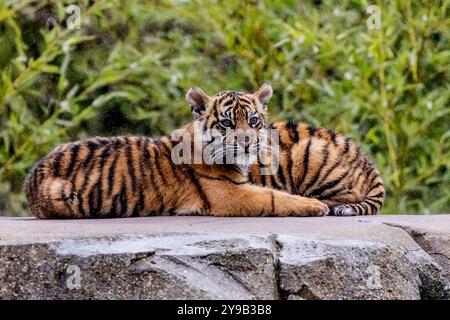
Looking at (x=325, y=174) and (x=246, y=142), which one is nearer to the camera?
(x=246, y=142)

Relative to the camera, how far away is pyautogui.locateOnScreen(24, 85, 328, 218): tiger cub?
16.8 feet

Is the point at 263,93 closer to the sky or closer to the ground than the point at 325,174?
closer to the sky

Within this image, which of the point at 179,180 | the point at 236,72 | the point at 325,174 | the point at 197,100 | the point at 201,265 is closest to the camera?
the point at 201,265

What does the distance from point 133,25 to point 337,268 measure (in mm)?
4289

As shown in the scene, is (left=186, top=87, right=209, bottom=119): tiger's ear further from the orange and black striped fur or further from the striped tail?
the striped tail

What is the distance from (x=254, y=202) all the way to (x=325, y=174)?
0.53m

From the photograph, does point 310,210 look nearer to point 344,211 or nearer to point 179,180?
point 344,211

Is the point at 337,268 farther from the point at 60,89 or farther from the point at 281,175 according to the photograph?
the point at 60,89

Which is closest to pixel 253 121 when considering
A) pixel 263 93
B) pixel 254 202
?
pixel 263 93

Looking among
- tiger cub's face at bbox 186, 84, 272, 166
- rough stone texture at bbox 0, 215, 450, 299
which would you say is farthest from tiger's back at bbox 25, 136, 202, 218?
rough stone texture at bbox 0, 215, 450, 299

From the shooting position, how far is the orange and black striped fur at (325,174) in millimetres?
5465

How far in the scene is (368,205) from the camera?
5.36 meters

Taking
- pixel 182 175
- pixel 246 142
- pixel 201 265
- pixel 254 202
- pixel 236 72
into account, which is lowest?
pixel 201 265

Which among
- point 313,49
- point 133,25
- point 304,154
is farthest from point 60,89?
point 304,154
